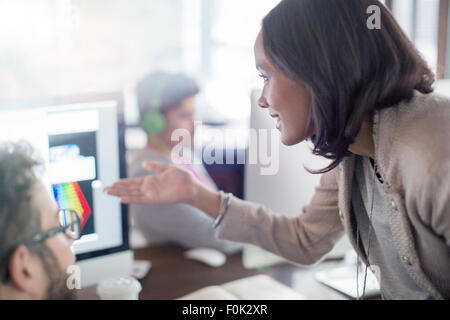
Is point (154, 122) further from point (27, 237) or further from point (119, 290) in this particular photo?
point (27, 237)

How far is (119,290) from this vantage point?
3.22ft

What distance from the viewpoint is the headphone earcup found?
65.2 inches

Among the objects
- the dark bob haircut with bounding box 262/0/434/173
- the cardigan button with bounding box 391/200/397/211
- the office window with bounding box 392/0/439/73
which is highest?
the office window with bounding box 392/0/439/73

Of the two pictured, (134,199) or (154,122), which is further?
(154,122)

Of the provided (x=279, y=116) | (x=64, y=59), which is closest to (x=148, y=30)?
(x=64, y=59)

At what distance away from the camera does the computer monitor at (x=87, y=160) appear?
37.0 inches

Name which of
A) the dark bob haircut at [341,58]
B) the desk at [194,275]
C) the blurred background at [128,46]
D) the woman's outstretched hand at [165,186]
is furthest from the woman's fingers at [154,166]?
the blurred background at [128,46]

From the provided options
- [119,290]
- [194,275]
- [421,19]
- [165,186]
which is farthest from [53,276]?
[421,19]

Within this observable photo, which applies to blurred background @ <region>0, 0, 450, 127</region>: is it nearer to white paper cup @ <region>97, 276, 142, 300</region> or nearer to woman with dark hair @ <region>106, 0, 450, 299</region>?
white paper cup @ <region>97, 276, 142, 300</region>

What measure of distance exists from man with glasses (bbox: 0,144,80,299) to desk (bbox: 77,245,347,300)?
0.46 meters

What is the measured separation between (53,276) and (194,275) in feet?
1.94

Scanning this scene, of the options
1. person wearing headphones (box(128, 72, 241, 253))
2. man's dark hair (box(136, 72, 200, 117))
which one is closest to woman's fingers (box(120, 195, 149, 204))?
person wearing headphones (box(128, 72, 241, 253))

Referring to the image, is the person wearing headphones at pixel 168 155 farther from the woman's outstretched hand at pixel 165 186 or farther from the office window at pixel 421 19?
the office window at pixel 421 19

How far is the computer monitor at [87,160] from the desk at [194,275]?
81 millimetres
